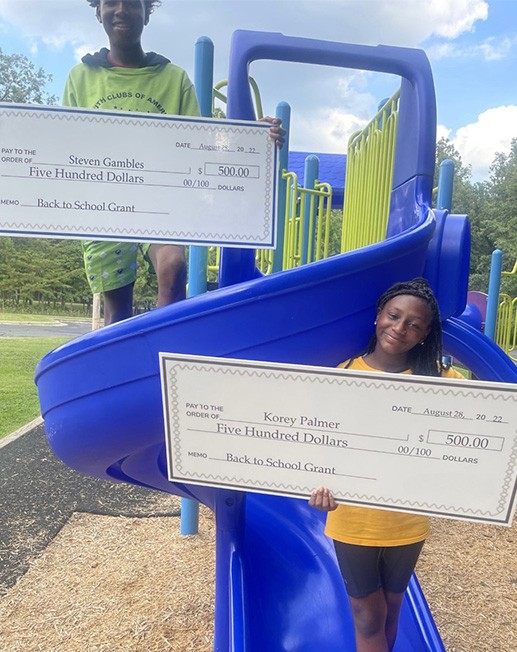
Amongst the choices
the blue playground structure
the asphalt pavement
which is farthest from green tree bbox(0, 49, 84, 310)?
the blue playground structure

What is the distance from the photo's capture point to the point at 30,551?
3188mm

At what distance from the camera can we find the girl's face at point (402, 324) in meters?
1.38

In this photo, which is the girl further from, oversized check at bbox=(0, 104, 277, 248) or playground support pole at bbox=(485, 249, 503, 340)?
playground support pole at bbox=(485, 249, 503, 340)

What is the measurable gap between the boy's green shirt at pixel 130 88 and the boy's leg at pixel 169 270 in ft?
1.77

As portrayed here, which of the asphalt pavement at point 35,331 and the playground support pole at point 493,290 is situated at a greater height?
the playground support pole at point 493,290

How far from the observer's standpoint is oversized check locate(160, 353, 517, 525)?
124 centimetres

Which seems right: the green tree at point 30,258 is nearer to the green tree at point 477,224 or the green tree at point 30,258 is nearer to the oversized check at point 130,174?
the green tree at point 477,224

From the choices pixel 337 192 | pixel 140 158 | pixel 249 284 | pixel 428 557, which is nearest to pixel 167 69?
pixel 140 158

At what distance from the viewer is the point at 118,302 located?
2.24 m

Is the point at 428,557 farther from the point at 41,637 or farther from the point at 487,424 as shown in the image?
the point at 487,424

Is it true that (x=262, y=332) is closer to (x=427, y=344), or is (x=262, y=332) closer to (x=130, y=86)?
(x=427, y=344)

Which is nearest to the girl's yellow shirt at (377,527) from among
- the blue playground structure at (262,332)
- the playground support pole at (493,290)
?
the blue playground structure at (262,332)

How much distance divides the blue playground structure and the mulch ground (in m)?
0.68

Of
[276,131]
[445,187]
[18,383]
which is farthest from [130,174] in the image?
[18,383]
